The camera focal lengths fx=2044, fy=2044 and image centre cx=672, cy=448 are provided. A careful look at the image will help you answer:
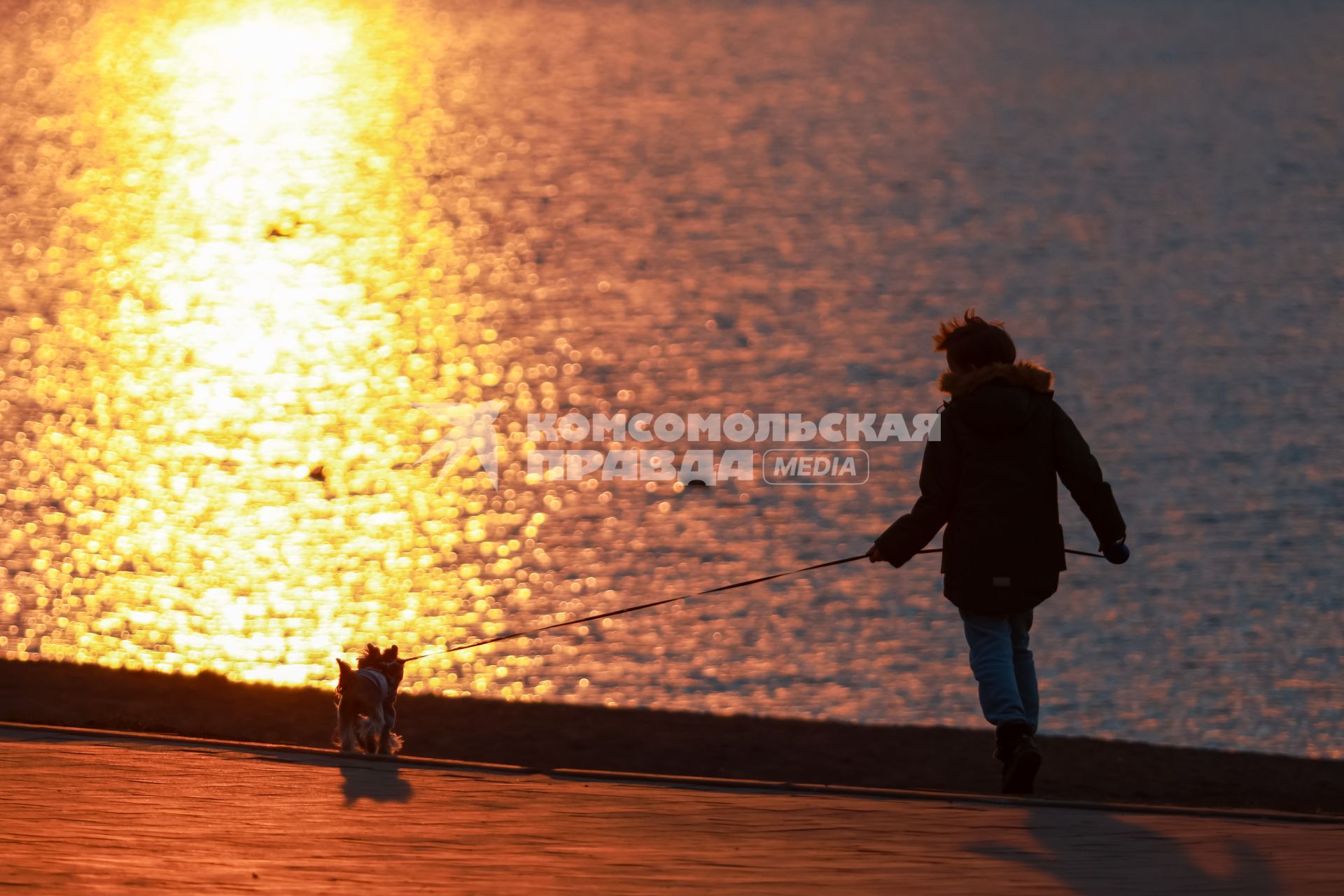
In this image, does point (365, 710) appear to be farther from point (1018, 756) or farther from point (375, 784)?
point (1018, 756)

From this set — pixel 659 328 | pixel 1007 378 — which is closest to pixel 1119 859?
pixel 1007 378

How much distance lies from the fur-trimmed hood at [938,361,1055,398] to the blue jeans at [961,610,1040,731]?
81 cm

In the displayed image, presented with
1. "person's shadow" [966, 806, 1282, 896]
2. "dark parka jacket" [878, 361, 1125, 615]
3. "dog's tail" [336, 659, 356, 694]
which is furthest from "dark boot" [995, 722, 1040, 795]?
"dog's tail" [336, 659, 356, 694]

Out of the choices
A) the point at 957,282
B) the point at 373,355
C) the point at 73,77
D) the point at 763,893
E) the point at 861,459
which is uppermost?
the point at 73,77

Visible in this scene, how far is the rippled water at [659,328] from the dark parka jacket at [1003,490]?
8185 mm

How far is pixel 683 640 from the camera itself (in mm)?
17766

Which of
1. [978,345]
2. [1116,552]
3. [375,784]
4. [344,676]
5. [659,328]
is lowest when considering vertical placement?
[375,784]

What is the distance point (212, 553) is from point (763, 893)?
16.5 m

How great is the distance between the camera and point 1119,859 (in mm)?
5734

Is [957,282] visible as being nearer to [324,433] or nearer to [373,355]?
[373,355]

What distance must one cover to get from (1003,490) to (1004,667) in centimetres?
63

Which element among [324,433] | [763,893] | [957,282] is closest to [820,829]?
[763,893]

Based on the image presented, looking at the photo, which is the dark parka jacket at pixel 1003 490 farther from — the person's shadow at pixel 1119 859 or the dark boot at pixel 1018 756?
the person's shadow at pixel 1119 859

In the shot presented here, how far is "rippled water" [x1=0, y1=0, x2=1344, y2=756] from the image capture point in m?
18.0
